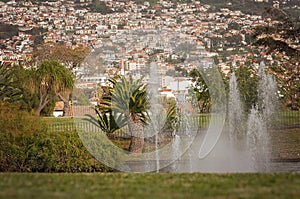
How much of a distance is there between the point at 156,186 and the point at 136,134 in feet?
25.7

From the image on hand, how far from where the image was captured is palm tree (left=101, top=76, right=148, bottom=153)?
16.1 metres

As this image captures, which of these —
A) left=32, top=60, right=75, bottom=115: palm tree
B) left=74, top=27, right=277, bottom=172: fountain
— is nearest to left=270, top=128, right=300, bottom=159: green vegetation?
left=74, top=27, right=277, bottom=172: fountain

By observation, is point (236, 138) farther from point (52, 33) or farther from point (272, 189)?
point (52, 33)

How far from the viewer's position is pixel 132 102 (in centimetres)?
1614

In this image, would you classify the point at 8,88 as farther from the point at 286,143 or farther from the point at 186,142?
the point at 286,143

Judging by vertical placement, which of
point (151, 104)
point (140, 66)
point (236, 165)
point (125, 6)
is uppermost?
point (125, 6)

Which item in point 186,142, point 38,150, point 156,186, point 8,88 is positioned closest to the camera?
point 156,186

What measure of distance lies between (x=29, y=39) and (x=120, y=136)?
45.9m

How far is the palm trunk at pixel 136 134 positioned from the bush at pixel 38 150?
1807 mm

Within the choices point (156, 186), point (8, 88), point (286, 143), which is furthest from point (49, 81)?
point (156, 186)

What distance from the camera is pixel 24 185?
8.59 meters

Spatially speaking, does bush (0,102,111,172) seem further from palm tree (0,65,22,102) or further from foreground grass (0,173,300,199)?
palm tree (0,65,22,102)

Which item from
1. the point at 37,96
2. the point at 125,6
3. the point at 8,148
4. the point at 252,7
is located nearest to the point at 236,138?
the point at 8,148

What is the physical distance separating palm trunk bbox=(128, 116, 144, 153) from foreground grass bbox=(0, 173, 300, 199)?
6.23m
